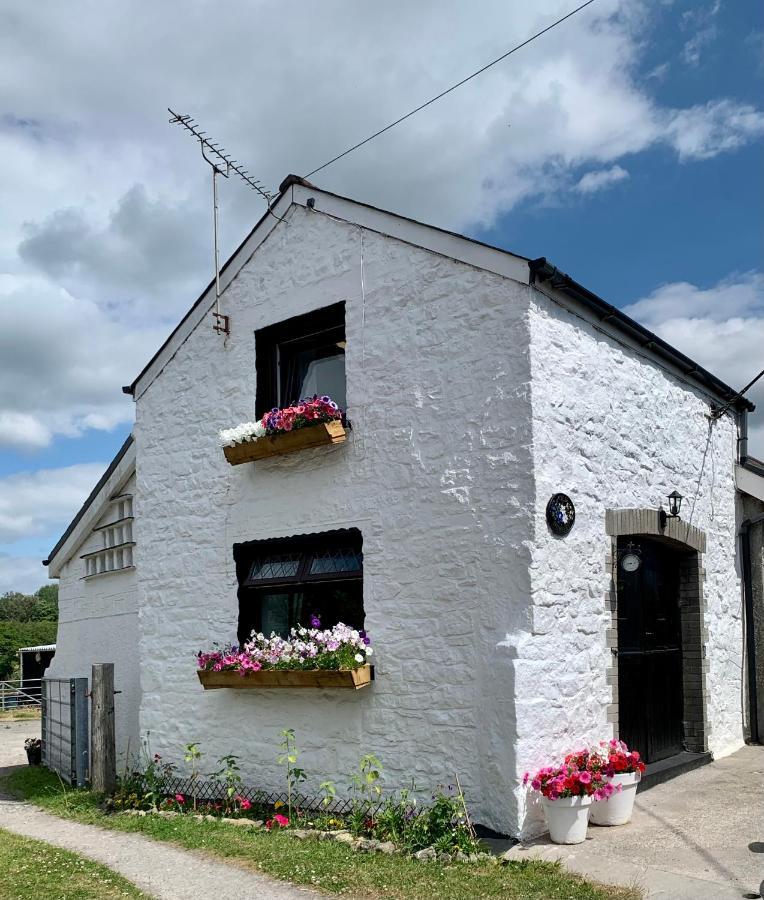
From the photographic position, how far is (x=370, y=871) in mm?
6145

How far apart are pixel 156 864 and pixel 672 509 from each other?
5529mm

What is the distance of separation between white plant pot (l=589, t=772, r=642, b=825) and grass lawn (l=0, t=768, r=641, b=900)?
1.08 meters

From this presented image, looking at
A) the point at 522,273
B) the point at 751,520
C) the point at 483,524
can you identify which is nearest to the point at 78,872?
the point at 483,524

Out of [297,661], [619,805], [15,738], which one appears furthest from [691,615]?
[15,738]

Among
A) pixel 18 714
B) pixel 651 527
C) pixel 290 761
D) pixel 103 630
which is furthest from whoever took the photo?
pixel 18 714

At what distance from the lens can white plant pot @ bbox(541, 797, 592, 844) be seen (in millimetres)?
6477

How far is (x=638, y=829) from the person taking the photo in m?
6.83

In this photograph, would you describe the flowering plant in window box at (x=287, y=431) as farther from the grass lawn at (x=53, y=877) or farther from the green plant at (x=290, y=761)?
the grass lawn at (x=53, y=877)

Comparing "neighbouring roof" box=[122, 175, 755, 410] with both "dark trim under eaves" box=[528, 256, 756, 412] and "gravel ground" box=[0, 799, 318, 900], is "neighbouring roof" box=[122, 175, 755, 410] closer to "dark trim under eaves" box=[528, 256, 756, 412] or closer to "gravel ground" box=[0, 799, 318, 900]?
"dark trim under eaves" box=[528, 256, 756, 412]

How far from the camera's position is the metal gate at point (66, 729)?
1041cm

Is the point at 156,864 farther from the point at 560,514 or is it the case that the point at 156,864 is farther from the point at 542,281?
the point at 542,281

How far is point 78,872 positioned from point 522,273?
18.6ft

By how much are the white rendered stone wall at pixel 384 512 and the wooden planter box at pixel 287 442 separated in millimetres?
188

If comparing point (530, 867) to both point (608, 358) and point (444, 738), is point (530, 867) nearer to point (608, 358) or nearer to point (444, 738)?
point (444, 738)
